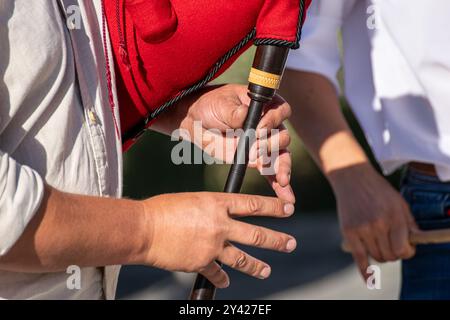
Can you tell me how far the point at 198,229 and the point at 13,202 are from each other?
0.24 m

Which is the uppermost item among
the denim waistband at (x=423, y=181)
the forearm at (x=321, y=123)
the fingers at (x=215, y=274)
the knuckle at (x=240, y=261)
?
the knuckle at (x=240, y=261)

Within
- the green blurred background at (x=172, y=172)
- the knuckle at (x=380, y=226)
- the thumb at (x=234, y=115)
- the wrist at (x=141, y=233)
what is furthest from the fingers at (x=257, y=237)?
the green blurred background at (x=172, y=172)

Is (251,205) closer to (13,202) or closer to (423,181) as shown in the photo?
(13,202)

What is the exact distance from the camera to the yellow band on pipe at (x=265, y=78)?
1.26m

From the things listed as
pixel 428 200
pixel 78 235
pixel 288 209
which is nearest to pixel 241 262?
pixel 288 209

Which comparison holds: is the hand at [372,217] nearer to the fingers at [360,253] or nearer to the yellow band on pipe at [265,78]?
the fingers at [360,253]

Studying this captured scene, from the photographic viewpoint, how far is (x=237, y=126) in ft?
4.45

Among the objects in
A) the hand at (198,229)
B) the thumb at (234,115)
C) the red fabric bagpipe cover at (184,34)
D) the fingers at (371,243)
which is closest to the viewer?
the hand at (198,229)

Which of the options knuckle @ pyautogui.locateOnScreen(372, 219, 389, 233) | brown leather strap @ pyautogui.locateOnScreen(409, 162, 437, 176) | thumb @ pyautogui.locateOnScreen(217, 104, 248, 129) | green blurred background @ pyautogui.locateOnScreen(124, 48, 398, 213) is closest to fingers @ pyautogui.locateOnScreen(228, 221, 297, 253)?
thumb @ pyautogui.locateOnScreen(217, 104, 248, 129)

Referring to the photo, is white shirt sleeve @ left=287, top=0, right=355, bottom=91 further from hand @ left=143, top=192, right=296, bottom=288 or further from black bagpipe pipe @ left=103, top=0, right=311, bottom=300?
hand @ left=143, top=192, right=296, bottom=288

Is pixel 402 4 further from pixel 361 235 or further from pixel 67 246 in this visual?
pixel 67 246

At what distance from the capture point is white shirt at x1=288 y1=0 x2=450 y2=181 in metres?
1.71

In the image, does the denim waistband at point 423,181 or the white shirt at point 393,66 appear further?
the denim waistband at point 423,181
